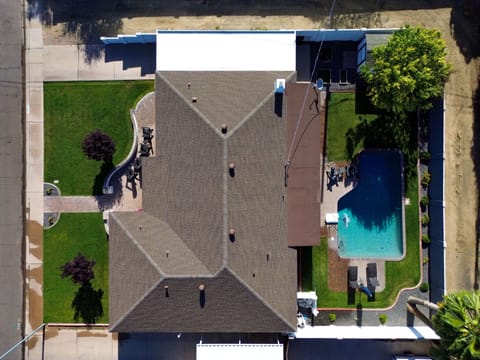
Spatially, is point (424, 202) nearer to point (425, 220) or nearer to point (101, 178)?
point (425, 220)

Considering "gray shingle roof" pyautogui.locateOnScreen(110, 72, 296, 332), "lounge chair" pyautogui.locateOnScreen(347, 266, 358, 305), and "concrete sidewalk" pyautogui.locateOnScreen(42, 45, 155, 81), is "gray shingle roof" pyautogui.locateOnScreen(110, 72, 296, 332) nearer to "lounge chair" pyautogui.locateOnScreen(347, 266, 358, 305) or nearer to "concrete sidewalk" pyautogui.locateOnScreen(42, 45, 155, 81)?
"concrete sidewalk" pyautogui.locateOnScreen(42, 45, 155, 81)

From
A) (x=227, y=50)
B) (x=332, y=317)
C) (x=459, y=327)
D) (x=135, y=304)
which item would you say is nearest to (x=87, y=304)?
(x=135, y=304)

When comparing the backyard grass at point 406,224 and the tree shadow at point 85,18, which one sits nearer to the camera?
the backyard grass at point 406,224

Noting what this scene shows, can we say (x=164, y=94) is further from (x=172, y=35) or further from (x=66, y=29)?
(x=66, y=29)

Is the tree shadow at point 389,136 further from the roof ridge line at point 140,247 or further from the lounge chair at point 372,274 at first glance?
the roof ridge line at point 140,247

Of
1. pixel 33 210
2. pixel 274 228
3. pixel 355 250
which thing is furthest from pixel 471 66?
pixel 33 210

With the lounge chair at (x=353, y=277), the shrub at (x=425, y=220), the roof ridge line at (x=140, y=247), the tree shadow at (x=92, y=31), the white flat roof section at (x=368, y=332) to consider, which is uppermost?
the tree shadow at (x=92, y=31)

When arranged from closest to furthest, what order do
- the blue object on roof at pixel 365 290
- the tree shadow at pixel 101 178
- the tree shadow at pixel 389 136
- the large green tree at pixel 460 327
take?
1. the large green tree at pixel 460 327
2. the blue object on roof at pixel 365 290
3. the tree shadow at pixel 389 136
4. the tree shadow at pixel 101 178

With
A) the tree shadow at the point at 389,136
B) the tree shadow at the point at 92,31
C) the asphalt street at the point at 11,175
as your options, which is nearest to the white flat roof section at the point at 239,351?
the asphalt street at the point at 11,175
